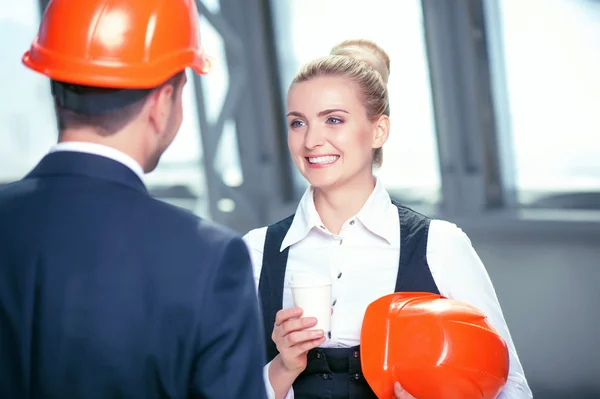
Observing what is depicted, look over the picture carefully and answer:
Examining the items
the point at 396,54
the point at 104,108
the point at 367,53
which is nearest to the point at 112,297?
the point at 104,108

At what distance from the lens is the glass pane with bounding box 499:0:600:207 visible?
4832 mm

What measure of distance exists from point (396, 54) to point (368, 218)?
352cm

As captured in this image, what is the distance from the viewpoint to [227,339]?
1208 mm

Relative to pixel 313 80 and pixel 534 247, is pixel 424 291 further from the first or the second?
pixel 534 247

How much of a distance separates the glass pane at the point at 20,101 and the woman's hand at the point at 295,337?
537 centimetres

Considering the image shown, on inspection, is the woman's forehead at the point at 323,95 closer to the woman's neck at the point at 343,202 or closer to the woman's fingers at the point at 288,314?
the woman's neck at the point at 343,202

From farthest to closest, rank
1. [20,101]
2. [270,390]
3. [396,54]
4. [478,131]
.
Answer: [20,101] → [396,54] → [478,131] → [270,390]

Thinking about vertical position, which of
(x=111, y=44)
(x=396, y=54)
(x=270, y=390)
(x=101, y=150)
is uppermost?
(x=396, y=54)

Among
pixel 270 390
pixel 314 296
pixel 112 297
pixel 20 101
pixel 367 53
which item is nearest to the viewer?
pixel 112 297

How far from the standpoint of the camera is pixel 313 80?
2045 mm

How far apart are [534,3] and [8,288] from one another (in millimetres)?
4229

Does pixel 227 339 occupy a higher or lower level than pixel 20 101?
lower

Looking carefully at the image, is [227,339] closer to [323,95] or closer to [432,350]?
[432,350]

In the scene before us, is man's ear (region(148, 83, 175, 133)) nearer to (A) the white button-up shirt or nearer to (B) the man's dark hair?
(B) the man's dark hair
